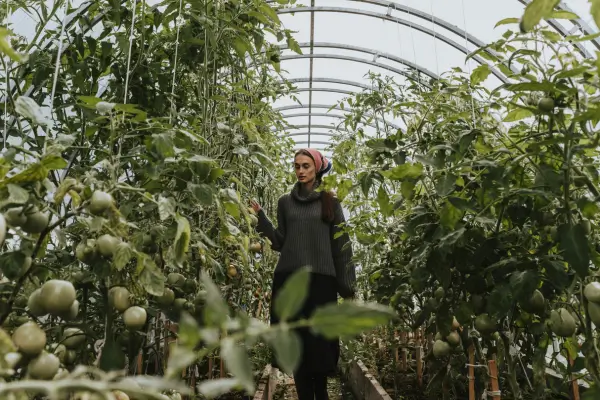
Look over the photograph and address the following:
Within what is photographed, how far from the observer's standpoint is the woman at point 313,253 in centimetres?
241

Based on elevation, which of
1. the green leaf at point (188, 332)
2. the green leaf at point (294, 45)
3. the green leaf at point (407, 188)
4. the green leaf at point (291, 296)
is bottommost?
the green leaf at point (188, 332)

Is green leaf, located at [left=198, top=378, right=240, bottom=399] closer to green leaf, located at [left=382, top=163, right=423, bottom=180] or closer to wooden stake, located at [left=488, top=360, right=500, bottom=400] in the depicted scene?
green leaf, located at [left=382, top=163, right=423, bottom=180]

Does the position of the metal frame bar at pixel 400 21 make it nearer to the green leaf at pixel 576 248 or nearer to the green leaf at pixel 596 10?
the green leaf at pixel 576 248

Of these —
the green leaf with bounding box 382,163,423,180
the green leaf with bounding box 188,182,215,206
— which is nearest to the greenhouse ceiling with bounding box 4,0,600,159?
the green leaf with bounding box 382,163,423,180

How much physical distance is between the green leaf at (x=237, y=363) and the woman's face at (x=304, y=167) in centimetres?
235

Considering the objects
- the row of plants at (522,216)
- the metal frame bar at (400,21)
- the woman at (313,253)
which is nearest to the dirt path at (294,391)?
the woman at (313,253)

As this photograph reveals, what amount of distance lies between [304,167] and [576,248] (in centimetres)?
182

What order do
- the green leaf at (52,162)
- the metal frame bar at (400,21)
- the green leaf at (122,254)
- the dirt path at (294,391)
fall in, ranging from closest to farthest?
the green leaf at (52,162) → the green leaf at (122,254) → the dirt path at (294,391) → the metal frame bar at (400,21)

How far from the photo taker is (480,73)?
1.29 meters

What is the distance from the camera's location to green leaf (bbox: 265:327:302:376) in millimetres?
287

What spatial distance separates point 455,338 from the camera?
149 cm

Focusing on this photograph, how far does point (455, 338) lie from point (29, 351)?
1.18 metres

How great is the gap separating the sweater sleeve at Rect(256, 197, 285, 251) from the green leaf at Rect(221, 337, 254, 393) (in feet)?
7.26

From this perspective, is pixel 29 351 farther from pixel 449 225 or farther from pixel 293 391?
pixel 293 391
